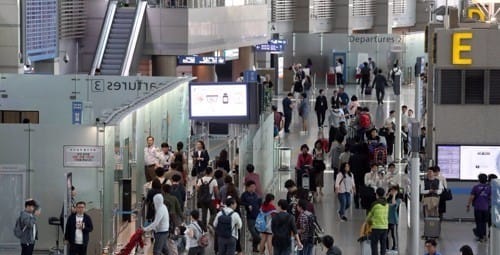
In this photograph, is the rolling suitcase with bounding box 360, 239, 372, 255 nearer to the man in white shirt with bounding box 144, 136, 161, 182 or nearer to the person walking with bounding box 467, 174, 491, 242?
the person walking with bounding box 467, 174, 491, 242

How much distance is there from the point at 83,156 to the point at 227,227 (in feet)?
10.9

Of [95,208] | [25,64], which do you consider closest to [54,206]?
[95,208]

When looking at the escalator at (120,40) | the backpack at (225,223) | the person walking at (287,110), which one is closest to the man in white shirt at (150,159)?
the backpack at (225,223)

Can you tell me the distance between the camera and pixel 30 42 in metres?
36.4

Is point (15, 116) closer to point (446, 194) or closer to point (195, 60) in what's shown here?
point (446, 194)

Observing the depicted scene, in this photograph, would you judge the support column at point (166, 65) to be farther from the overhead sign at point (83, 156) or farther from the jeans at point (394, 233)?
the jeans at point (394, 233)

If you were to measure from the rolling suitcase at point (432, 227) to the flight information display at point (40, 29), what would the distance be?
15472mm

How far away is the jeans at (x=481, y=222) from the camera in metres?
23.7

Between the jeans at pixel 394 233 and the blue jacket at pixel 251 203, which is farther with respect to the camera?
the jeans at pixel 394 233

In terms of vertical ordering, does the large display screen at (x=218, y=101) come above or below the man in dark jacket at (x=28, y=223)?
above

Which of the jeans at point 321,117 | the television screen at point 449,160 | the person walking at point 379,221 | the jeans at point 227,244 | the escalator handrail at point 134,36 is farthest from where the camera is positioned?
the jeans at point 321,117

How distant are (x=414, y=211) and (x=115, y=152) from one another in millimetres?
5582

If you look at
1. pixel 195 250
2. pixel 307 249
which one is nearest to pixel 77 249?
pixel 195 250

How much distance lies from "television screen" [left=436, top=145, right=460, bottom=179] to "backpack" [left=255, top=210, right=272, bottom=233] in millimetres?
5913
